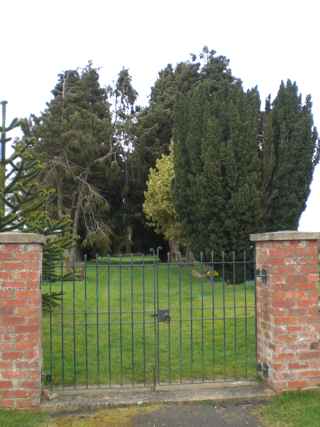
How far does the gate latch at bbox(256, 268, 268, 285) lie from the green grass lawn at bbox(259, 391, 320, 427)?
1.12 m

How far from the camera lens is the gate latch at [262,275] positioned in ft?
15.2

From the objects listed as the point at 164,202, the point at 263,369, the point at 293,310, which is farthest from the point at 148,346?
the point at 164,202

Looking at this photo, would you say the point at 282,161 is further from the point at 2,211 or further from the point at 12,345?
the point at 12,345

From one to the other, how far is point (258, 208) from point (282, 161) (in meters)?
1.83

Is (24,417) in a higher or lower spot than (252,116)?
lower

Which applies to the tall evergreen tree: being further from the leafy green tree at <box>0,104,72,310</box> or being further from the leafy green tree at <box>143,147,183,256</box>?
the leafy green tree at <box>0,104,72,310</box>

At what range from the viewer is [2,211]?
23.2 ft

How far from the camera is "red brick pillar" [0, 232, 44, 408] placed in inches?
163

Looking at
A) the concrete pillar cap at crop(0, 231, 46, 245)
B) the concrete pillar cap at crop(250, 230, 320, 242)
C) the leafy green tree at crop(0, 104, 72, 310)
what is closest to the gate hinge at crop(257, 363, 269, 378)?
the concrete pillar cap at crop(250, 230, 320, 242)

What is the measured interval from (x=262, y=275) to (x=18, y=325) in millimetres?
2478

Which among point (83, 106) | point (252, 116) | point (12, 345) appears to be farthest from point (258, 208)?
point (83, 106)

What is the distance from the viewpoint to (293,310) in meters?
4.46

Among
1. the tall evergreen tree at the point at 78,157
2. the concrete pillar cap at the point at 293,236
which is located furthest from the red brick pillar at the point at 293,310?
the tall evergreen tree at the point at 78,157

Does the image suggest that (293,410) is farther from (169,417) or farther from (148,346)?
(148,346)
